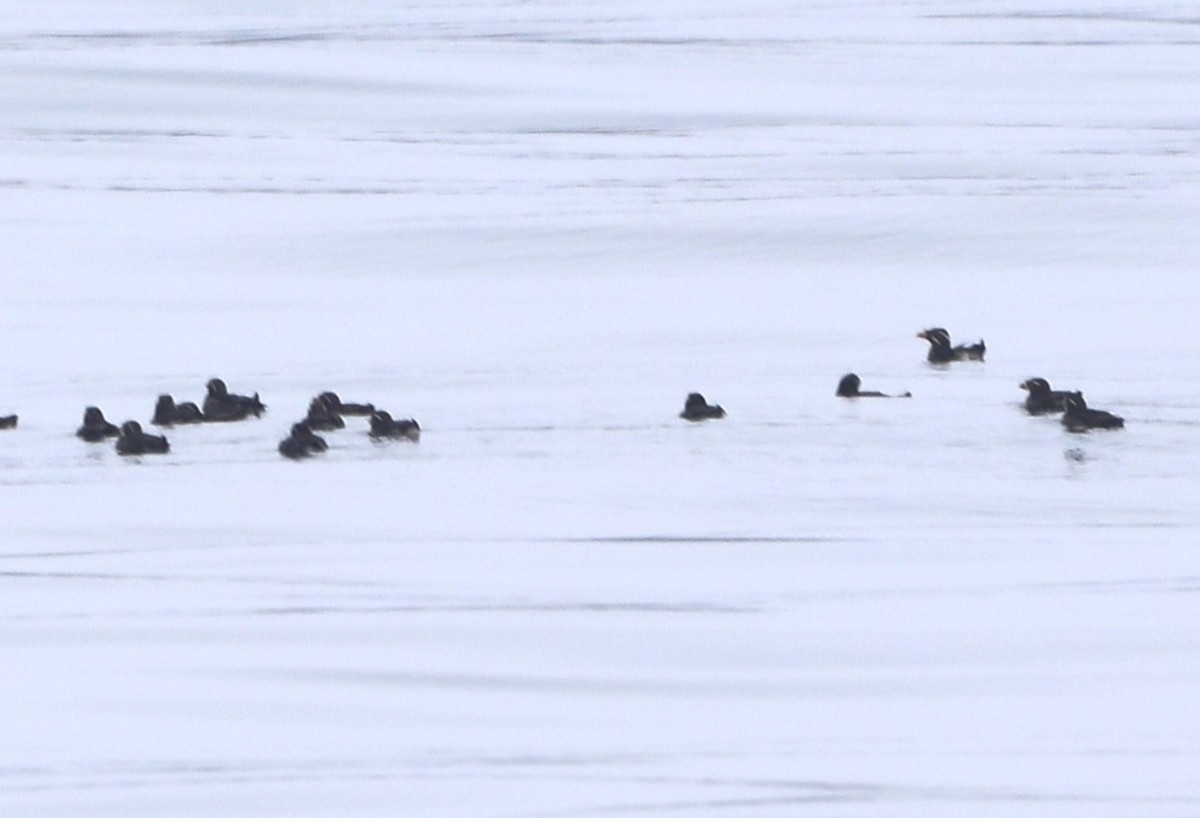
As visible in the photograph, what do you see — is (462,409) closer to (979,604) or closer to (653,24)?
(979,604)

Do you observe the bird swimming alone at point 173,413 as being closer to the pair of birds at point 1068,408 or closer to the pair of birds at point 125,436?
the pair of birds at point 125,436

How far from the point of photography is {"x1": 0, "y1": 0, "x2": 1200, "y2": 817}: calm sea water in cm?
782

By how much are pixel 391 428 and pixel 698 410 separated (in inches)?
57.7

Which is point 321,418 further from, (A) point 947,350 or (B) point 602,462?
(A) point 947,350

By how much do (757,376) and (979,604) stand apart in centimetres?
583

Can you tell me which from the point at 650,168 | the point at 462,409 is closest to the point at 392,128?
the point at 650,168

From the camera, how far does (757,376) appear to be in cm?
1512

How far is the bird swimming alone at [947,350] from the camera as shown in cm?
1538

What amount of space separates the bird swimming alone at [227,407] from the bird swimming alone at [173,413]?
120mm

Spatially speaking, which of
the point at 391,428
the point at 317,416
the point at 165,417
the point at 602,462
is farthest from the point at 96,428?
the point at 602,462

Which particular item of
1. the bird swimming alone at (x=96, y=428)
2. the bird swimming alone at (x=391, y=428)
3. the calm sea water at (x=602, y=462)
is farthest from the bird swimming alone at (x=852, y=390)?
the bird swimming alone at (x=96, y=428)

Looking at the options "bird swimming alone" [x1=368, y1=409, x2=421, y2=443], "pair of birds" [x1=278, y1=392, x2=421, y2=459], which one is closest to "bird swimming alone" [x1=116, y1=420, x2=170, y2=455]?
"pair of birds" [x1=278, y1=392, x2=421, y2=459]

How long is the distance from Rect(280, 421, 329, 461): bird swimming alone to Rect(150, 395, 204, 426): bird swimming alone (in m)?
0.80

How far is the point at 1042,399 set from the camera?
44.4 feet
